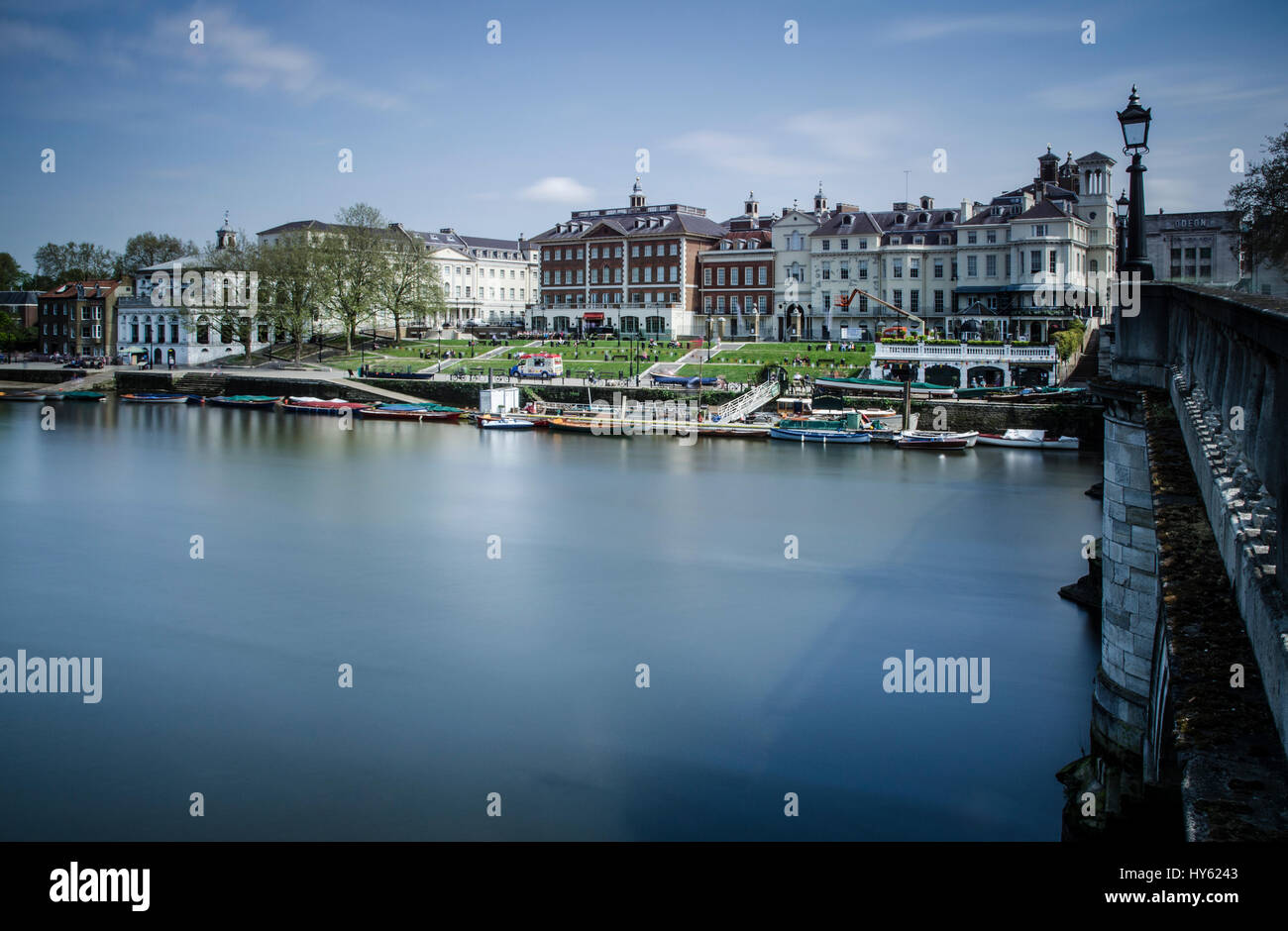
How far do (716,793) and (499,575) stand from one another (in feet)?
39.9

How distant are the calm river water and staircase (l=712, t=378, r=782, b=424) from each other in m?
14.8

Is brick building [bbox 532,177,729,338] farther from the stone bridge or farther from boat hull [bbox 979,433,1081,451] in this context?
the stone bridge

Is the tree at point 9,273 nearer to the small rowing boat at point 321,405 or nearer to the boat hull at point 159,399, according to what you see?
the boat hull at point 159,399

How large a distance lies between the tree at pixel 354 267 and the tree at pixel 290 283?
32.8 inches

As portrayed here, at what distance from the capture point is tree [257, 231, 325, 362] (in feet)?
231

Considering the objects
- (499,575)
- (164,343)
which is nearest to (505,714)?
(499,575)

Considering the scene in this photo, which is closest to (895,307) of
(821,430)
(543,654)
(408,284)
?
(821,430)

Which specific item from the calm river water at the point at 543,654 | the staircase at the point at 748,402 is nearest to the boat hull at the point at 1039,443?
the calm river water at the point at 543,654

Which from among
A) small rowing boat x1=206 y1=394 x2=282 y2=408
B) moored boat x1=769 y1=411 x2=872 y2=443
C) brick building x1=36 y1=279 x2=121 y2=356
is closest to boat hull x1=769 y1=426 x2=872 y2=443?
moored boat x1=769 y1=411 x2=872 y2=443

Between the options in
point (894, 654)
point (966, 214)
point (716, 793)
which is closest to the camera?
point (716, 793)

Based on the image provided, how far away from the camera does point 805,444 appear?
46719 mm

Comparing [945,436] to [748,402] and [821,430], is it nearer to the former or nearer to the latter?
[821,430]

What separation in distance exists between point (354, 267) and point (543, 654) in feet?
190

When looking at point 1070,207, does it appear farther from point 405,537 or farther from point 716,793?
point 716,793
